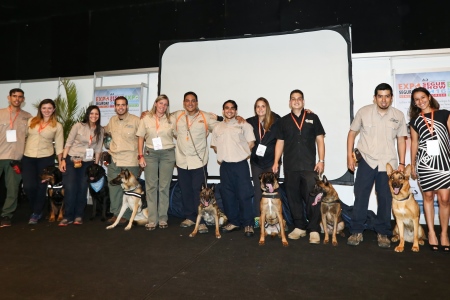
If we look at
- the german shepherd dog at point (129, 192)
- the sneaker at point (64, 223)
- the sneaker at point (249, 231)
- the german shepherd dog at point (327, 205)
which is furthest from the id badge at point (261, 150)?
the sneaker at point (64, 223)

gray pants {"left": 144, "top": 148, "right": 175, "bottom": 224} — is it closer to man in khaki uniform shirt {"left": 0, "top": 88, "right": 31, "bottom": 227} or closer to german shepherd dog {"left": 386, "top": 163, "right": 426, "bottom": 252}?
man in khaki uniform shirt {"left": 0, "top": 88, "right": 31, "bottom": 227}

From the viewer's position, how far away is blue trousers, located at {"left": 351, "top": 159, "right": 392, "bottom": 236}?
326cm

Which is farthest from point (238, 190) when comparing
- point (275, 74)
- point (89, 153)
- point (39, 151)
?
point (39, 151)

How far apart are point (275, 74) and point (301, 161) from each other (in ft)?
6.36

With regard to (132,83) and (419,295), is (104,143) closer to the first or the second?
(132,83)

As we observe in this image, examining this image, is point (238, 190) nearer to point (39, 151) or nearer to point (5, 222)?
point (39, 151)

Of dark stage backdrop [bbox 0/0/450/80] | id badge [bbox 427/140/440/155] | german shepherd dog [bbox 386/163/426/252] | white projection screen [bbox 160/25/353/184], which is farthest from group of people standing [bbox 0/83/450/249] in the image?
dark stage backdrop [bbox 0/0/450/80]

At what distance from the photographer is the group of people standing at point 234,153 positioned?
10.6 feet

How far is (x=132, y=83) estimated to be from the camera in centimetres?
593

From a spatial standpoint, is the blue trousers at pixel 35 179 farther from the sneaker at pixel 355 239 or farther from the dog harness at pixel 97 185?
the sneaker at pixel 355 239

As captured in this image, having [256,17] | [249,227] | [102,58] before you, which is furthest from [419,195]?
[102,58]

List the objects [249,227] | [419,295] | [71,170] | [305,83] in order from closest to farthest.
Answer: [419,295]
[249,227]
[71,170]
[305,83]

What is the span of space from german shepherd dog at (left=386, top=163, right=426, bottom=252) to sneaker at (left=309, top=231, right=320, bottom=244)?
788 millimetres

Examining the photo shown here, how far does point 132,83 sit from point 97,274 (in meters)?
4.31
